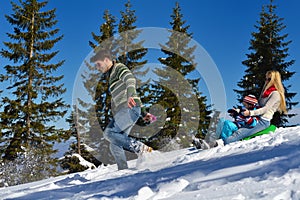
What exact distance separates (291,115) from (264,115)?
12392 millimetres

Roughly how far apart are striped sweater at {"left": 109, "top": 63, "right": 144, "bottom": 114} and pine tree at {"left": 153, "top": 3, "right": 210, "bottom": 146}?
559 inches

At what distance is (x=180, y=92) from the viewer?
19672 mm

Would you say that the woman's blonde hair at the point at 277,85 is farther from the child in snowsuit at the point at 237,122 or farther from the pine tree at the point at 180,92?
the pine tree at the point at 180,92

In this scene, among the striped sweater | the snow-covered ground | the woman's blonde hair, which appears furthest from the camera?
the woman's blonde hair

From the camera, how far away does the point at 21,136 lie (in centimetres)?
1745

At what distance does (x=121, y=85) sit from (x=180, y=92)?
1530 cm

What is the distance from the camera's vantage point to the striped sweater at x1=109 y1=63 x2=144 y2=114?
4402 mm

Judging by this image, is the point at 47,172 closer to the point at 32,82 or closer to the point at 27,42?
the point at 32,82

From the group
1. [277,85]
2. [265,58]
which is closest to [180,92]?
[265,58]

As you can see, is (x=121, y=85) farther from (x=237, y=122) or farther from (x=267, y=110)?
(x=267, y=110)

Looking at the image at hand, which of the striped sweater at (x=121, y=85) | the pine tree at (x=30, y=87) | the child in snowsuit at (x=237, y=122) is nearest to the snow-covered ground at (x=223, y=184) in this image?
the striped sweater at (x=121, y=85)

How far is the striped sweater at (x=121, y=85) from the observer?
14.4 feet

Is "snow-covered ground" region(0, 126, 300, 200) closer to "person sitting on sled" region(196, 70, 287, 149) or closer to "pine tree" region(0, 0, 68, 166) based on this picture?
"person sitting on sled" region(196, 70, 287, 149)

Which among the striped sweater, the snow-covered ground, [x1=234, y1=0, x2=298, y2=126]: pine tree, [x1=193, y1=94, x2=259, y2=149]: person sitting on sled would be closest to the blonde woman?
[x1=193, y1=94, x2=259, y2=149]: person sitting on sled
